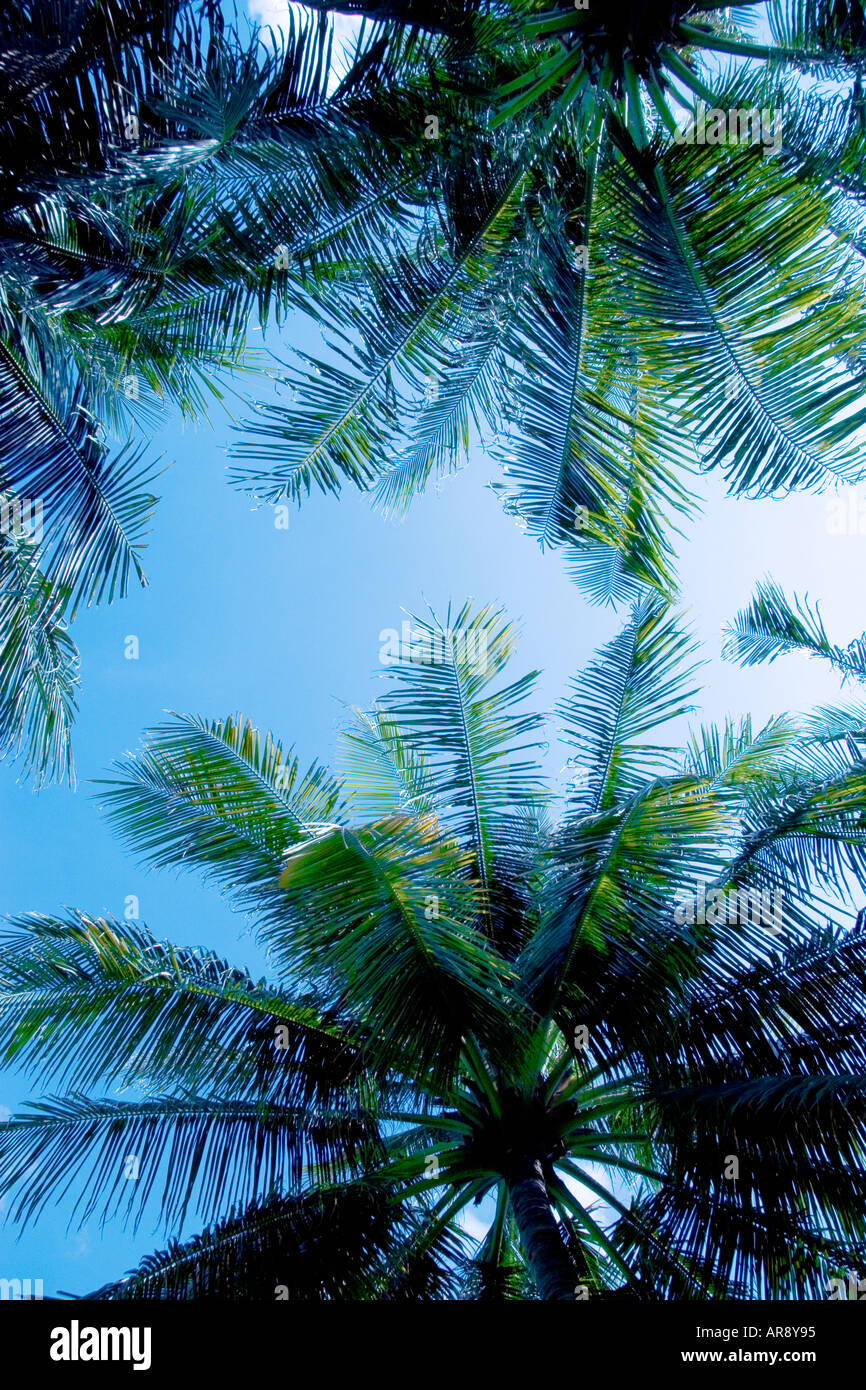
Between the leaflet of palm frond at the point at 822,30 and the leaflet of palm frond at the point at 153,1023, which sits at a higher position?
the leaflet of palm frond at the point at 822,30

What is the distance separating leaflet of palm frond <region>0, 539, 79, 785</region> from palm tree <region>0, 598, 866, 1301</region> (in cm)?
111

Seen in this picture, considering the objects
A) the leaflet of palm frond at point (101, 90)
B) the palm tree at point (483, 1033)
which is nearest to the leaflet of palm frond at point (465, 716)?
the palm tree at point (483, 1033)

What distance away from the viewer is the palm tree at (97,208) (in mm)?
4398

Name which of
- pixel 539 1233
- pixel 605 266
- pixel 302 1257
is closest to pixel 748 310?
pixel 605 266

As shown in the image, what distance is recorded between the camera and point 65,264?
200 inches

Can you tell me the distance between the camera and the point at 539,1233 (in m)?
5.19

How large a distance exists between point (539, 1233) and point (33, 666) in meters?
3.93

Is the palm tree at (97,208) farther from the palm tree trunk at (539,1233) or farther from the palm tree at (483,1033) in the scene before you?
the palm tree trunk at (539,1233)

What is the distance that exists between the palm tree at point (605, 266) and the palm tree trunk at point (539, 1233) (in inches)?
140

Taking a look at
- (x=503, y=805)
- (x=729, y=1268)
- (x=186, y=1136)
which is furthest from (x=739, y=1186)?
(x=186, y=1136)

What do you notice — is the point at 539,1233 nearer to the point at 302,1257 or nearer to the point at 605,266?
the point at 302,1257

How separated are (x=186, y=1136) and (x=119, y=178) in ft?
16.9
